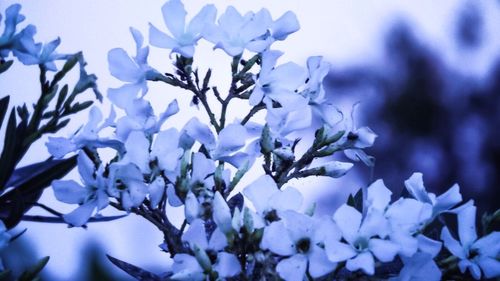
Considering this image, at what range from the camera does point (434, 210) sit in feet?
3.11

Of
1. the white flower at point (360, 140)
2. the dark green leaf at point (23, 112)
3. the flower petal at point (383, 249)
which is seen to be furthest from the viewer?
the dark green leaf at point (23, 112)

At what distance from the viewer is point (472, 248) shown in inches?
37.3

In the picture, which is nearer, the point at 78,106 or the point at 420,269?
the point at 420,269

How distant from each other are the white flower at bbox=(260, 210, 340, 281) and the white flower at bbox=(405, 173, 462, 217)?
0.49 feet

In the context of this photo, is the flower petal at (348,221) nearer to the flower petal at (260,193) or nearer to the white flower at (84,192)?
the flower petal at (260,193)

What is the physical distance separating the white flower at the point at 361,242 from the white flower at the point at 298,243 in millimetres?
18

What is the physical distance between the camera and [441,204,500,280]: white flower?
3.03ft

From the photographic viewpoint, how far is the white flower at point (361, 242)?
834 mm

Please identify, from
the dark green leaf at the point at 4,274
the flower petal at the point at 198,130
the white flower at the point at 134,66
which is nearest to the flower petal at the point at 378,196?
the flower petal at the point at 198,130

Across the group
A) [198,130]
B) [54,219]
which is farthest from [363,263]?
[54,219]

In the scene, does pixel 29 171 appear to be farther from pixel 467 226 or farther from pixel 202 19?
pixel 467 226

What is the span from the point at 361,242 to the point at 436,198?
0.13 m

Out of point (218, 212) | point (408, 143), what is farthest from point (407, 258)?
point (408, 143)

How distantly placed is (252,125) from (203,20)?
0.48 feet
